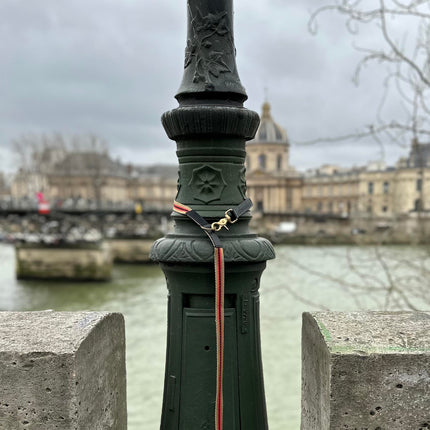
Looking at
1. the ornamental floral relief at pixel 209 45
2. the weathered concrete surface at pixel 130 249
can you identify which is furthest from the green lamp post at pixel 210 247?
the weathered concrete surface at pixel 130 249

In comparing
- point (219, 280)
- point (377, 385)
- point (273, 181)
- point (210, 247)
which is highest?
point (273, 181)

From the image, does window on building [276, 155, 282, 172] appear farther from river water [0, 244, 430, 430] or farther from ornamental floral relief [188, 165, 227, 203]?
ornamental floral relief [188, 165, 227, 203]

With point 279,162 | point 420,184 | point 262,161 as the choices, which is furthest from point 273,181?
point 420,184

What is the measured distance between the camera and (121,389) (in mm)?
2252

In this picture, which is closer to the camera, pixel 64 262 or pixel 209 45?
pixel 209 45

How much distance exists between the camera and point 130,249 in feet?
135

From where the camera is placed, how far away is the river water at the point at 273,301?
5418mm

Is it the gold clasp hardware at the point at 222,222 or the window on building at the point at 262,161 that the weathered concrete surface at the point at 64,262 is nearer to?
the gold clasp hardware at the point at 222,222

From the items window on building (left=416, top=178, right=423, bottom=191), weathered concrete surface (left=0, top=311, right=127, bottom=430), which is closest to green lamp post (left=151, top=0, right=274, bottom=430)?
weathered concrete surface (left=0, top=311, right=127, bottom=430)

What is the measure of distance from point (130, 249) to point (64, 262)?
1062cm

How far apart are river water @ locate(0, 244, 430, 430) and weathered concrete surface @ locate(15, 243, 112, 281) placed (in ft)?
3.46

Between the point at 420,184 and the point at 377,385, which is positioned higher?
the point at 420,184

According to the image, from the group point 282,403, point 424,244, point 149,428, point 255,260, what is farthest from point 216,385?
point 282,403

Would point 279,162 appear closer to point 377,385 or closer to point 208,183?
point 208,183
